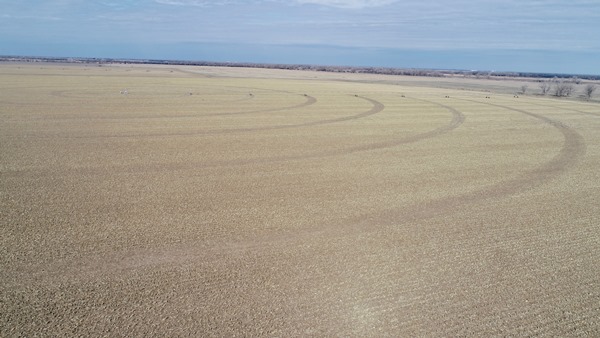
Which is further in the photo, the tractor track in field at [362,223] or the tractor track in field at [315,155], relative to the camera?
the tractor track in field at [315,155]

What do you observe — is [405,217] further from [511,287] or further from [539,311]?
[539,311]

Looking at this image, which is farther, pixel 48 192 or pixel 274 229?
pixel 48 192

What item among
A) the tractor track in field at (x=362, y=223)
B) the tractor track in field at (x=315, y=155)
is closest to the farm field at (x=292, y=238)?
the tractor track in field at (x=362, y=223)

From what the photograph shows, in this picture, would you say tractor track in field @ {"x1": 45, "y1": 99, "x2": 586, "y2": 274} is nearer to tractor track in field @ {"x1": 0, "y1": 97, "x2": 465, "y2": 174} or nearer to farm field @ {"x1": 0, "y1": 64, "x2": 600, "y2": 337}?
farm field @ {"x1": 0, "y1": 64, "x2": 600, "y2": 337}

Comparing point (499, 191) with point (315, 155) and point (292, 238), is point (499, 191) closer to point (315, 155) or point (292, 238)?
point (315, 155)

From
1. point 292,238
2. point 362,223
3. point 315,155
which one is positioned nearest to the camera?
point 292,238

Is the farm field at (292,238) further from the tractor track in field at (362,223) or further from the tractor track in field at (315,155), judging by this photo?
the tractor track in field at (315,155)

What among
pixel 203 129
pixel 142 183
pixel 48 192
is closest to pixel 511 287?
pixel 142 183

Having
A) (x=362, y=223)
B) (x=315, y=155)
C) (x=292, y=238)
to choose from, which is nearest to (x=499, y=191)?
(x=362, y=223)
